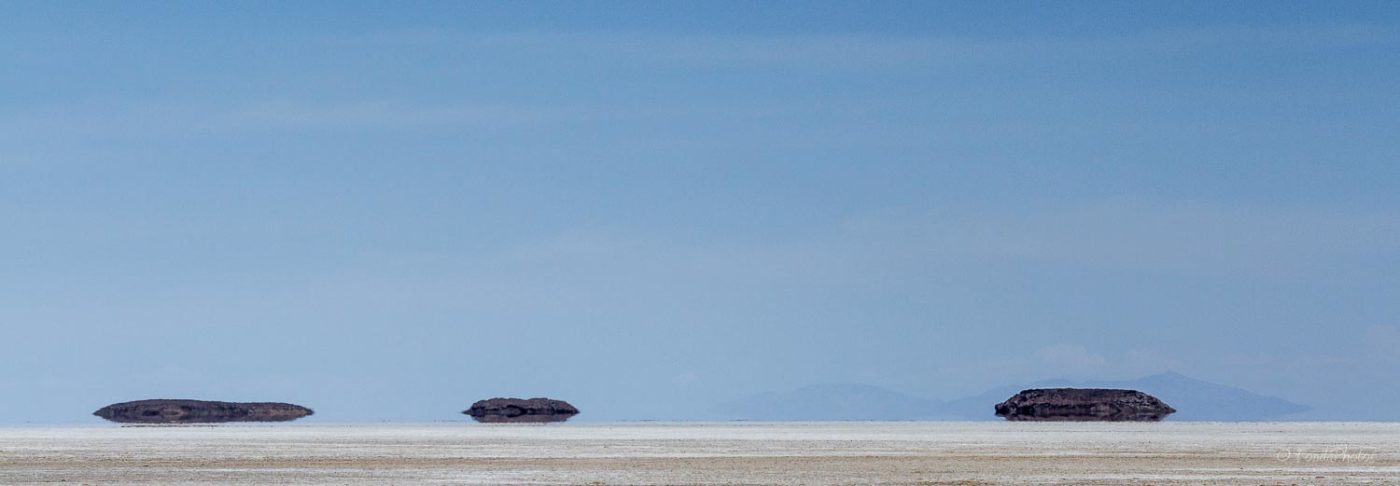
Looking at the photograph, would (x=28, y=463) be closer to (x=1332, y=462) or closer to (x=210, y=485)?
(x=210, y=485)

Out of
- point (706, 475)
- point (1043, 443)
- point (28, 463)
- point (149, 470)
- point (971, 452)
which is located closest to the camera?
point (706, 475)

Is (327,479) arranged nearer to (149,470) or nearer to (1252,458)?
(149,470)

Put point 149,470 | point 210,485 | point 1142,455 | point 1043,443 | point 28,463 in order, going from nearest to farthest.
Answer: point 210,485, point 149,470, point 28,463, point 1142,455, point 1043,443

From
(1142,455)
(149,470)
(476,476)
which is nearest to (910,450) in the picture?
(1142,455)

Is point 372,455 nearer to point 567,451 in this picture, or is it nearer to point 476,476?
point 567,451

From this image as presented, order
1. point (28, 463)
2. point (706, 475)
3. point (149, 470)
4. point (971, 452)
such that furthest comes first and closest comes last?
1. point (971, 452)
2. point (28, 463)
3. point (149, 470)
4. point (706, 475)

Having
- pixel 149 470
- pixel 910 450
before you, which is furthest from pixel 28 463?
pixel 910 450

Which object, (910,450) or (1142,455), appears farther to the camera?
(910,450)

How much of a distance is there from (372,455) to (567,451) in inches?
295

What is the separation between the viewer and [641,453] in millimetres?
64562

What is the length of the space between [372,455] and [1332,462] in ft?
Result: 101

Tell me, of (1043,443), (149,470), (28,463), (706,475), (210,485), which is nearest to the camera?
(210,485)

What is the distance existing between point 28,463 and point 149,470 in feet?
21.2

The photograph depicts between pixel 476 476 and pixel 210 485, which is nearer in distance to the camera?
pixel 210 485
